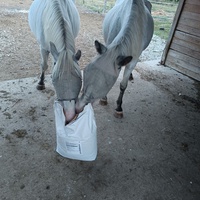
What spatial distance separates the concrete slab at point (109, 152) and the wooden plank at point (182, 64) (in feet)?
3.30

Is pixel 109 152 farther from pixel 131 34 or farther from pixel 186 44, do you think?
pixel 186 44

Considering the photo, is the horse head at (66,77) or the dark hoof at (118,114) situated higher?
the horse head at (66,77)

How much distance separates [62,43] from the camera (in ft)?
Answer: 6.02

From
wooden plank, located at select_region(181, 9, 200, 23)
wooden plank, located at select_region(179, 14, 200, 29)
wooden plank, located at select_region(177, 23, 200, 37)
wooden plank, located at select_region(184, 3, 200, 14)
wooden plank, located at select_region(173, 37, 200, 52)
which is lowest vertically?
wooden plank, located at select_region(173, 37, 200, 52)

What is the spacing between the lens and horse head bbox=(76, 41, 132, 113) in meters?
1.82

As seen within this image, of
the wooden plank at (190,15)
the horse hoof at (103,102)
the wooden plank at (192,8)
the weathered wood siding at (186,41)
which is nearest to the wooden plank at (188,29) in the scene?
the weathered wood siding at (186,41)

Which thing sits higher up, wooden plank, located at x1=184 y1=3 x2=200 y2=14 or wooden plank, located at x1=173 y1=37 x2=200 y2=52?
wooden plank, located at x1=184 y1=3 x2=200 y2=14

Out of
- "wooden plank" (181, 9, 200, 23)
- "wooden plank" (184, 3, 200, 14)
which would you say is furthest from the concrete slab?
"wooden plank" (184, 3, 200, 14)

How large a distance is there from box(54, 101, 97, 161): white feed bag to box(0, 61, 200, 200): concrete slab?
267 millimetres

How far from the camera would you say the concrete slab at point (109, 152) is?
1860mm

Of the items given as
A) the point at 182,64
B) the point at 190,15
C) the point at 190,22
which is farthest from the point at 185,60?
the point at 190,15

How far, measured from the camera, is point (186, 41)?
4.21m

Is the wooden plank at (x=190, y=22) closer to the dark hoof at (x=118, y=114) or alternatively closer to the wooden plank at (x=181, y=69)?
the wooden plank at (x=181, y=69)

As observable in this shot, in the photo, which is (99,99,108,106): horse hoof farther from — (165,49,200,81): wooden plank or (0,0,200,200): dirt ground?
(165,49,200,81): wooden plank
